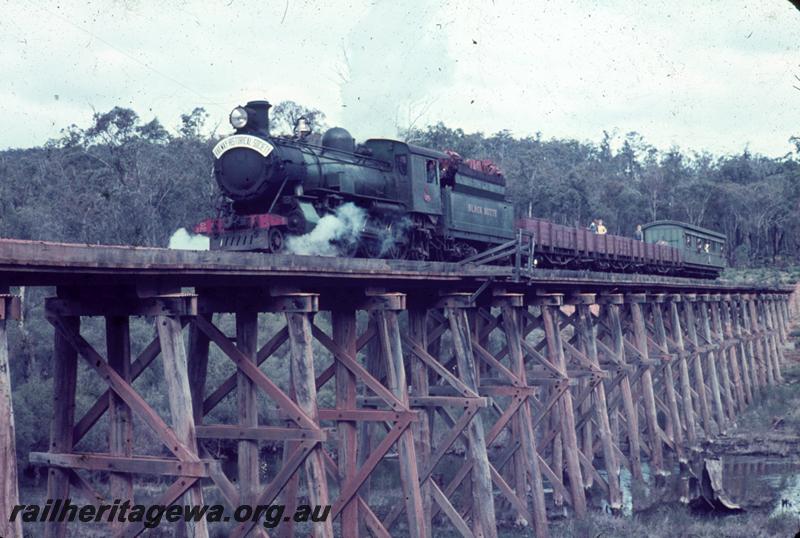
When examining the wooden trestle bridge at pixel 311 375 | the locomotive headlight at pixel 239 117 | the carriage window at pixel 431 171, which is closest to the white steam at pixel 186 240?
the wooden trestle bridge at pixel 311 375

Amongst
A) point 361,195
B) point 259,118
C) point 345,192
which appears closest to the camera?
point 259,118

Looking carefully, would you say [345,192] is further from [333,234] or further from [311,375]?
[311,375]

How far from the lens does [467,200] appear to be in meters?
17.5

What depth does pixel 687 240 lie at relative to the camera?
1352 inches

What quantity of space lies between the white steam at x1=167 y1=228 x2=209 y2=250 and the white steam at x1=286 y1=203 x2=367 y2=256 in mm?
1387

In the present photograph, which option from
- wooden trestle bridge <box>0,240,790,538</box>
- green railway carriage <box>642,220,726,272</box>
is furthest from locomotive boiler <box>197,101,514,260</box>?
green railway carriage <box>642,220,726,272</box>

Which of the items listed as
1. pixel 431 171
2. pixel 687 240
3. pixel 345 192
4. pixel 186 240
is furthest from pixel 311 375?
pixel 687 240

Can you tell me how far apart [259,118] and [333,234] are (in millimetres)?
1885

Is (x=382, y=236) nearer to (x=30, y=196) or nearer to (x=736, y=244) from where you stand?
(x=30, y=196)

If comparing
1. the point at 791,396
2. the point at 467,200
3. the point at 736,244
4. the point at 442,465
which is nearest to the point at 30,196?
the point at 442,465

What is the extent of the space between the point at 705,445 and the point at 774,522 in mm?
9088

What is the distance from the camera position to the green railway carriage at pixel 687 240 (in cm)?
3381

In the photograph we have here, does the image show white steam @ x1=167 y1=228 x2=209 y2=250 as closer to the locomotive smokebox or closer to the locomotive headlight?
the locomotive smokebox

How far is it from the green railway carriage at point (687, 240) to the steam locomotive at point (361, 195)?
1364 cm
